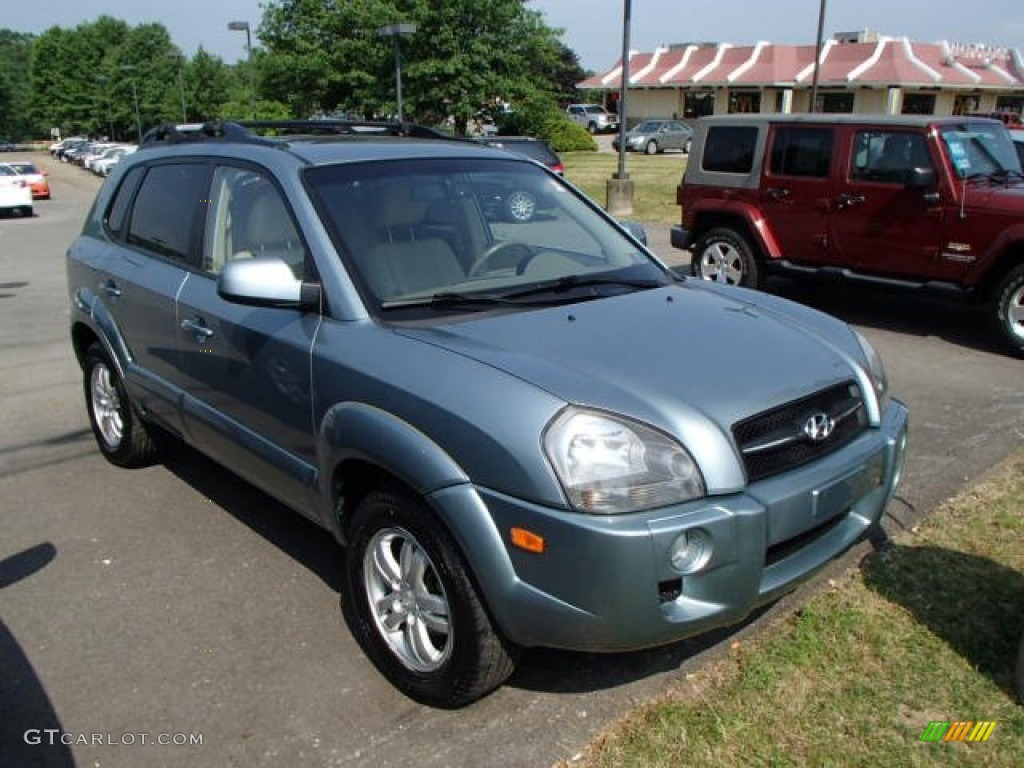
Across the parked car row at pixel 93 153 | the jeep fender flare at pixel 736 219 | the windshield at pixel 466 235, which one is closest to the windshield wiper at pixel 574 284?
the windshield at pixel 466 235

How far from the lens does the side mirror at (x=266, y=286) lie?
3.15 m

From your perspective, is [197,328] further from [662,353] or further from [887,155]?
[887,155]

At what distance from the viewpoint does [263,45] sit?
43.7m

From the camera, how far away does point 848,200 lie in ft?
27.2

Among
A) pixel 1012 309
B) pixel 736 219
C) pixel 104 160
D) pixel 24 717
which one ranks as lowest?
pixel 104 160

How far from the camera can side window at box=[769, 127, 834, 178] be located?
8484 mm

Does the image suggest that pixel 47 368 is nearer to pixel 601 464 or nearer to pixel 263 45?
pixel 601 464

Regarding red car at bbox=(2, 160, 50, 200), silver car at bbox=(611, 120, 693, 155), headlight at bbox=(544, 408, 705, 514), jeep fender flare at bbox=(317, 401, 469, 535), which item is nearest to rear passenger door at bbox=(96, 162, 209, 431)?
jeep fender flare at bbox=(317, 401, 469, 535)

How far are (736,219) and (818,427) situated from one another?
22.7 ft

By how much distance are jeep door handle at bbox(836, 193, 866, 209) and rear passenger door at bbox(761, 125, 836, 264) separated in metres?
0.11

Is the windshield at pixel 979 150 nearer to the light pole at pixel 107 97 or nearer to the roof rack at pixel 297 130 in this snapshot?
the roof rack at pixel 297 130

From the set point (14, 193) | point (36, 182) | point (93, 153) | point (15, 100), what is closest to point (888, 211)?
point (14, 193)

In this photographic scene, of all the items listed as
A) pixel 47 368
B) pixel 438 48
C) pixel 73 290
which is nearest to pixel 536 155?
pixel 47 368

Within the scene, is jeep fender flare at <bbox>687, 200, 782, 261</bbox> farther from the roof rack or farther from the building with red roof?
the building with red roof
